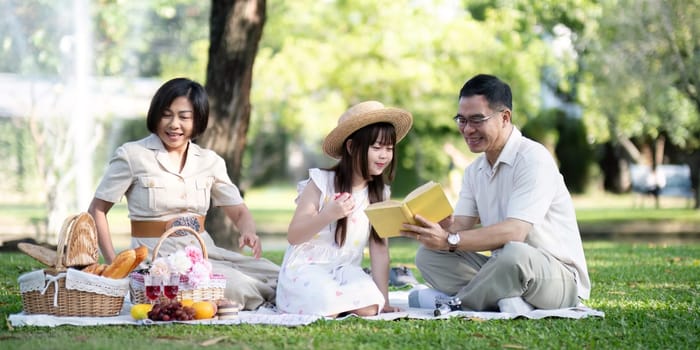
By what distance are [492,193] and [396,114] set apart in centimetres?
71

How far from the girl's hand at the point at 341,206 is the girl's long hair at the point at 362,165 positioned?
33 centimetres

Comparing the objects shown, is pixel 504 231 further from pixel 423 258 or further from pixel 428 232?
pixel 423 258

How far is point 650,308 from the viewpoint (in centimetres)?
571

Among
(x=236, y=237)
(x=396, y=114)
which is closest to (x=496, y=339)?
(x=396, y=114)

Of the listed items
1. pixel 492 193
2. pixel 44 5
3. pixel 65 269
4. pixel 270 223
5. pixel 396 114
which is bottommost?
pixel 270 223

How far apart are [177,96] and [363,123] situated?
1.09 m

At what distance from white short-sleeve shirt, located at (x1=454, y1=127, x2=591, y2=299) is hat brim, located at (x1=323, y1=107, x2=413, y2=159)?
542 mm

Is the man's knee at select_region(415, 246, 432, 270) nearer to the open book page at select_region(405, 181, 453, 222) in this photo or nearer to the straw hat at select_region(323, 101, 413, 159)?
the open book page at select_region(405, 181, 453, 222)

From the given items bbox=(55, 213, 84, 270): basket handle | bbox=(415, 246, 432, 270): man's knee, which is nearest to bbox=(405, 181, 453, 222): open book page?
bbox=(415, 246, 432, 270): man's knee

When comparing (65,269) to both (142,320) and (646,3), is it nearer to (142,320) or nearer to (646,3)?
(142,320)

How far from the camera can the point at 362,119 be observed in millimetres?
5559

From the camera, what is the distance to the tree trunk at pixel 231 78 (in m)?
9.29

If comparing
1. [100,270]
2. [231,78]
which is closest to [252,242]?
[100,270]

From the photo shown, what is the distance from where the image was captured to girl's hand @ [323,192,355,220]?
5258 mm
